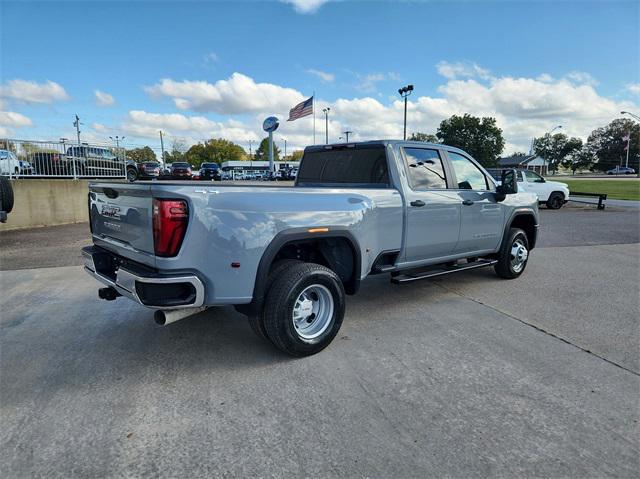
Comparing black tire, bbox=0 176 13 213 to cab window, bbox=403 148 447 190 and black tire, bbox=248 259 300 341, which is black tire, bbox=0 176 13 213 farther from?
cab window, bbox=403 148 447 190

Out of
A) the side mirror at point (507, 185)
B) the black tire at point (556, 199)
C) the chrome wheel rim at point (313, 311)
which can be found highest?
the side mirror at point (507, 185)

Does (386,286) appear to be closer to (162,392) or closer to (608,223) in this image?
(162,392)

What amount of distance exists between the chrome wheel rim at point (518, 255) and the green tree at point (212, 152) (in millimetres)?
108195

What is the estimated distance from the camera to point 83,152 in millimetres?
12930

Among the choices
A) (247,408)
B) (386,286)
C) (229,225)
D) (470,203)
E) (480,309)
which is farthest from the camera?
(386,286)

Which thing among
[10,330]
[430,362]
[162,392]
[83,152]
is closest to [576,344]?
[430,362]

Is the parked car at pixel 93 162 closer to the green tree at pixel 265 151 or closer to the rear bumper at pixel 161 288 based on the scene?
the rear bumper at pixel 161 288

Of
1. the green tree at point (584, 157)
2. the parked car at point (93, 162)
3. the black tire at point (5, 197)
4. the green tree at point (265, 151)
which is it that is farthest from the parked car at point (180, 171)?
the green tree at point (584, 157)

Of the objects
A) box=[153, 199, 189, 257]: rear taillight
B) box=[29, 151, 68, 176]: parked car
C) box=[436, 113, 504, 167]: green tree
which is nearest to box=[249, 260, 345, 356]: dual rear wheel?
box=[153, 199, 189, 257]: rear taillight

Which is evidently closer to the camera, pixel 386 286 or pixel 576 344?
pixel 576 344

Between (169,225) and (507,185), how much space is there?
15.0 ft

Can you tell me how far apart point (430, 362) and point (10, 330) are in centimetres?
412

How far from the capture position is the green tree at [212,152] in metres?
110

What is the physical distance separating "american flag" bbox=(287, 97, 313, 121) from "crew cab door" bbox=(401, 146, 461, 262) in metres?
34.9
